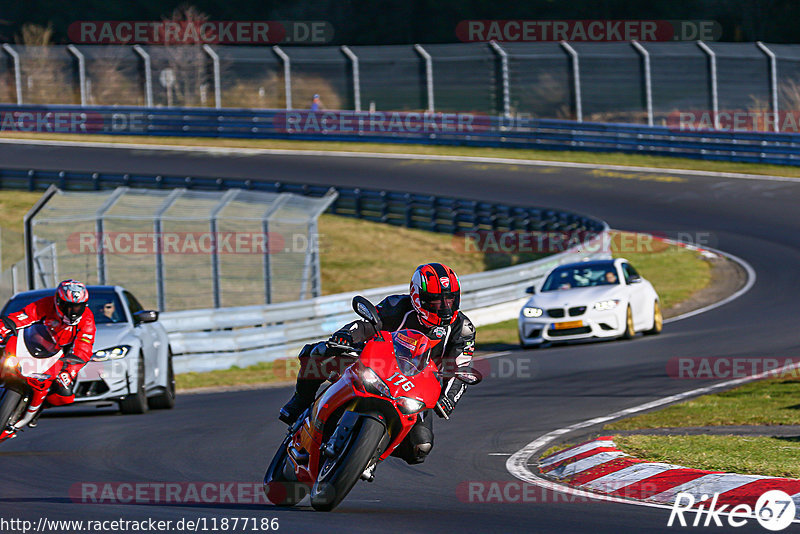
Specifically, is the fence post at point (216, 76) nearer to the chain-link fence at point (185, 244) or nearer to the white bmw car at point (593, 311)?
the chain-link fence at point (185, 244)

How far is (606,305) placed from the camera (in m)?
19.0

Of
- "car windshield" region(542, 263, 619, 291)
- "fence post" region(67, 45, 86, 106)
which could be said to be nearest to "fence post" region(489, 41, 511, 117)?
"fence post" region(67, 45, 86, 106)

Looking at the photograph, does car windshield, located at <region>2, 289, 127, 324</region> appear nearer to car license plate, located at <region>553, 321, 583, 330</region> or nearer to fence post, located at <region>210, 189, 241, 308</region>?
fence post, located at <region>210, 189, 241, 308</region>

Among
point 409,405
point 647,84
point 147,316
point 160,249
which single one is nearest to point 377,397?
point 409,405

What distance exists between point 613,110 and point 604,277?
2296cm

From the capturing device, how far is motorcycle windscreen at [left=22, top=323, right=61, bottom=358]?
10672 mm

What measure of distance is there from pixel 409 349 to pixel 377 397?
339mm

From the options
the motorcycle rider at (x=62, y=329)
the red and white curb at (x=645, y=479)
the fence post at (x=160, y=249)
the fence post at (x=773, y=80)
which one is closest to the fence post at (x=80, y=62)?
the fence post at (x=773, y=80)

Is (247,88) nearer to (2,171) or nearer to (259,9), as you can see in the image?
(2,171)

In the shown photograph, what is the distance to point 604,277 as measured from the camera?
1988 centimetres

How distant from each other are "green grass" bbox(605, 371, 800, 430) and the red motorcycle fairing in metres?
4.99

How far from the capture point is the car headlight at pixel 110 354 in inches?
523

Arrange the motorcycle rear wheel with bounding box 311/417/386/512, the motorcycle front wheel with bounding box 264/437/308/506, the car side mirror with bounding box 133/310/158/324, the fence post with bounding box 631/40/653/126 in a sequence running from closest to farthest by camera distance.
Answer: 1. the motorcycle rear wheel with bounding box 311/417/386/512
2. the motorcycle front wheel with bounding box 264/437/308/506
3. the car side mirror with bounding box 133/310/158/324
4. the fence post with bounding box 631/40/653/126

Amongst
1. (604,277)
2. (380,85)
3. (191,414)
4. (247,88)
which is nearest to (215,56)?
(247,88)
